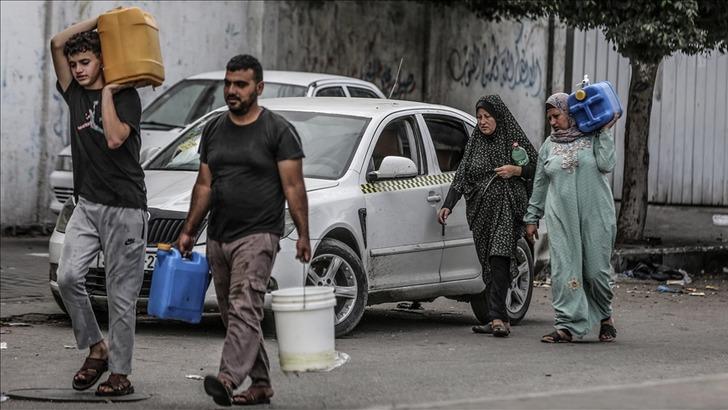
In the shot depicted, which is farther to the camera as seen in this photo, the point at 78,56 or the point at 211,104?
the point at 211,104

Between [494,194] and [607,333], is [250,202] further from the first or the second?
[607,333]

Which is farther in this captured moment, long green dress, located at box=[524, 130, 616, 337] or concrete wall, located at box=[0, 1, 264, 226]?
concrete wall, located at box=[0, 1, 264, 226]

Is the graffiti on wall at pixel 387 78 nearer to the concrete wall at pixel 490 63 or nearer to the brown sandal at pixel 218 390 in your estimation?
the concrete wall at pixel 490 63

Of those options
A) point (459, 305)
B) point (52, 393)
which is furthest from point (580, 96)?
point (52, 393)

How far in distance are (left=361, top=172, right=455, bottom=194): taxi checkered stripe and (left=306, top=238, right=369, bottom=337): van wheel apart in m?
0.56

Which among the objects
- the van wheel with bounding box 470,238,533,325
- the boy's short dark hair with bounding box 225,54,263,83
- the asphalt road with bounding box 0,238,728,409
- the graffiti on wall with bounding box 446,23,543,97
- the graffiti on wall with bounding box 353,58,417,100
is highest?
the graffiti on wall with bounding box 446,23,543,97

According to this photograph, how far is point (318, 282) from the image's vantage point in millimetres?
10273

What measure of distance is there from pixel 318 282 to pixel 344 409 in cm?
270

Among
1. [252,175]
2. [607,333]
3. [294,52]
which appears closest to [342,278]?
[607,333]

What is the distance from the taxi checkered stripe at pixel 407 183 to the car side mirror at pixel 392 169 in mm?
75

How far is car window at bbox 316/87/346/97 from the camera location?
16.4 meters

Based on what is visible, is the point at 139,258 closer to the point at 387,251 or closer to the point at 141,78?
the point at 141,78

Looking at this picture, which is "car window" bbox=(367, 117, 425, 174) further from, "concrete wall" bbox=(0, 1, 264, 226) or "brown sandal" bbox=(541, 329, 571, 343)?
"concrete wall" bbox=(0, 1, 264, 226)

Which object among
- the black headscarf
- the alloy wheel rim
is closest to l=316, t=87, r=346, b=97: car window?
the black headscarf
